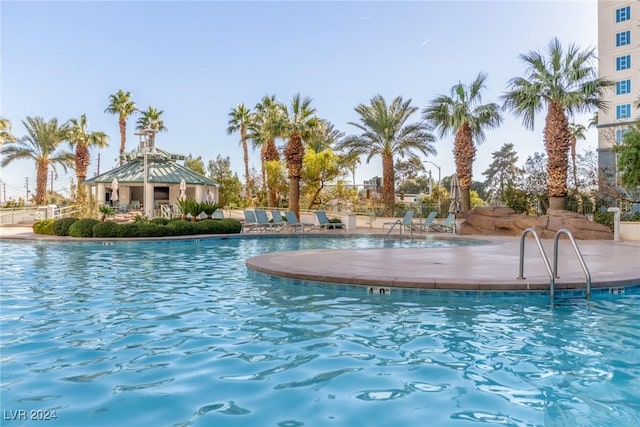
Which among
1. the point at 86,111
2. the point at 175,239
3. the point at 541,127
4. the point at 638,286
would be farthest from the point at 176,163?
the point at 638,286

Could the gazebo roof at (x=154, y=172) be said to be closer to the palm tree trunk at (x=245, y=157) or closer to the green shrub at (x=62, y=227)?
the palm tree trunk at (x=245, y=157)

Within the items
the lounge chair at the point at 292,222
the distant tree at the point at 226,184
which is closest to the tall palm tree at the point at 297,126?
the lounge chair at the point at 292,222

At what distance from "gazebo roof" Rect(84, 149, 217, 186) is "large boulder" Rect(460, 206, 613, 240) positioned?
2045cm

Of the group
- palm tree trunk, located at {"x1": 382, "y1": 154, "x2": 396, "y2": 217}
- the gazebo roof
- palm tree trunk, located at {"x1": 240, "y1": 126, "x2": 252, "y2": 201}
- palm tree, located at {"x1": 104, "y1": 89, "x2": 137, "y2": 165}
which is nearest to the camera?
palm tree trunk, located at {"x1": 382, "y1": 154, "x2": 396, "y2": 217}

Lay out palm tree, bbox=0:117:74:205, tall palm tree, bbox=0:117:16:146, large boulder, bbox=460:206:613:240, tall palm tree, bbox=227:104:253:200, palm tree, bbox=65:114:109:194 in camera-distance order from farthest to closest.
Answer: tall palm tree, bbox=227:104:253:200, palm tree, bbox=65:114:109:194, palm tree, bbox=0:117:74:205, tall palm tree, bbox=0:117:16:146, large boulder, bbox=460:206:613:240

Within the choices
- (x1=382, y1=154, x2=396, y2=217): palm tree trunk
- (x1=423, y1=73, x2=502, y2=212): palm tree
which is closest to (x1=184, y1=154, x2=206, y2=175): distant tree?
(x1=382, y1=154, x2=396, y2=217): palm tree trunk

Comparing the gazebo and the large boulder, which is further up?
the gazebo

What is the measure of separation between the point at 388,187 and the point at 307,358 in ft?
79.4

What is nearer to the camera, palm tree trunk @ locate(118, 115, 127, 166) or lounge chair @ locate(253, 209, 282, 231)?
lounge chair @ locate(253, 209, 282, 231)

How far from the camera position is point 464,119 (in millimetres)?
25234

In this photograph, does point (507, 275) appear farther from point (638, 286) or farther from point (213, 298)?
point (213, 298)

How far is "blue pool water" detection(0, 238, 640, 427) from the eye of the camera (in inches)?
142

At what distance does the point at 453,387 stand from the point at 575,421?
93 centimetres

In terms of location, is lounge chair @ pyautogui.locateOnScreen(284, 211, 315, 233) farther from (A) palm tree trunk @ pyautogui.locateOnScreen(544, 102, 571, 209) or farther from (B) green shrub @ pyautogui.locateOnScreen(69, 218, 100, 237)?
(A) palm tree trunk @ pyautogui.locateOnScreen(544, 102, 571, 209)
